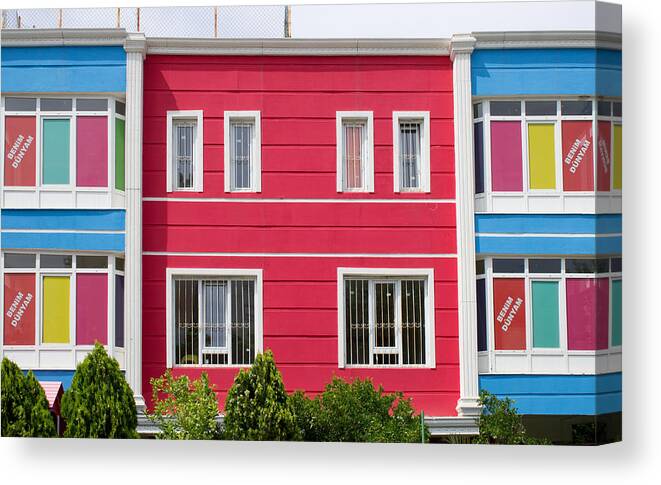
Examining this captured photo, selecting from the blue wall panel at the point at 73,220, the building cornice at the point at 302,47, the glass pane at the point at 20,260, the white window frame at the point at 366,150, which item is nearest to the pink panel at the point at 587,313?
the white window frame at the point at 366,150

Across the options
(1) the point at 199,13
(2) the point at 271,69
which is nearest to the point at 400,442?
(2) the point at 271,69

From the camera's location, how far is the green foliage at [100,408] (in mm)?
8633

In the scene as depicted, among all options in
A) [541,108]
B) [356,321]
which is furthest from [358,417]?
[541,108]

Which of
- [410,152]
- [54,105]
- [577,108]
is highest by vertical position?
[54,105]

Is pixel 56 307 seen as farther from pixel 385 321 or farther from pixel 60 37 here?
pixel 385 321

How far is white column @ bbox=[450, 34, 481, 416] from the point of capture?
857 centimetres

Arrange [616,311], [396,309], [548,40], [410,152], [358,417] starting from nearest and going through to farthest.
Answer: [616,311] → [358,417] → [548,40] → [396,309] → [410,152]

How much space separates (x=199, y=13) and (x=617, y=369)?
4.02 metres

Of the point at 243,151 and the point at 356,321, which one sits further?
the point at 243,151

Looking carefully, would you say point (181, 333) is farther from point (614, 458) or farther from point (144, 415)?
point (614, 458)

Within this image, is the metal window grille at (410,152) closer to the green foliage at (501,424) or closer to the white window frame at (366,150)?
the white window frame at (366,150)

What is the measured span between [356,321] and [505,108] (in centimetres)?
192

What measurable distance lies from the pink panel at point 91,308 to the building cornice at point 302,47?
69.9 inches

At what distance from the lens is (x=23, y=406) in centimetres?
873
